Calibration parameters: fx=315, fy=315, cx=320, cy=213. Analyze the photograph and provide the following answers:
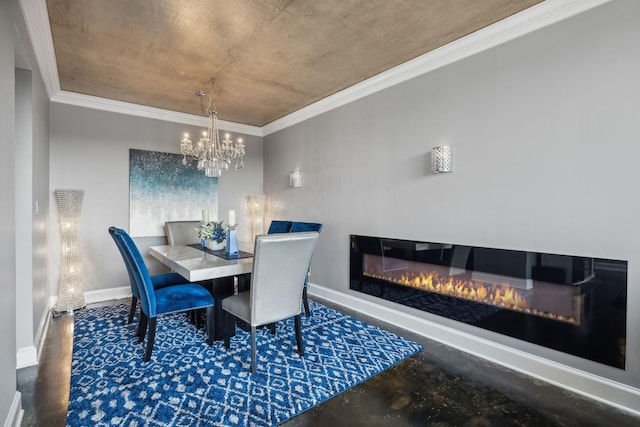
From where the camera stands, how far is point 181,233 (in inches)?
166

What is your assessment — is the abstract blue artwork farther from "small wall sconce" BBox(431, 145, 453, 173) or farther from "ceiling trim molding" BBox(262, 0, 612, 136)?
"small wall sconce" BBox(431, 145, 453, 173)

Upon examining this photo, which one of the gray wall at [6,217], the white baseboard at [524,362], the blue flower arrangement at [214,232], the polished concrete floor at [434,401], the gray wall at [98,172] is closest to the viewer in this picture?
the gray wall at [6,217]

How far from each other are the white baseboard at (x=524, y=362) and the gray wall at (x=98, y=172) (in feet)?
11.3

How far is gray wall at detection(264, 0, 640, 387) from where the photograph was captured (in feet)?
6.45

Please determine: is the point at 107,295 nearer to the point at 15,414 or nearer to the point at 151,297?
the point at 151,297

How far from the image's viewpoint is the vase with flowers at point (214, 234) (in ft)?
10.8

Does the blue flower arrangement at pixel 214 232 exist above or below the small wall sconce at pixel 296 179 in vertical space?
below

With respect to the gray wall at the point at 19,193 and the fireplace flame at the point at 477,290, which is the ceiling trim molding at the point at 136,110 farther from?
the fireplace flame at the point at 477,290

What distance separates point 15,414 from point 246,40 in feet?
9.67

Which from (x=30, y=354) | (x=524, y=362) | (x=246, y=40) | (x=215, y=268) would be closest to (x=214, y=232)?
(x=215, y=268)

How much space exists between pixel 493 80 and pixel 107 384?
12.0 ft

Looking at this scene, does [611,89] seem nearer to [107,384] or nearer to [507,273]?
[507,273]

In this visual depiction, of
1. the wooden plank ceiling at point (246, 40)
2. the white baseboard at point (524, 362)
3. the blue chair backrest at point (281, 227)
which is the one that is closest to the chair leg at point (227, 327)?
the blue chair backrest at point (281, 227)

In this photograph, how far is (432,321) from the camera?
3.00 meters
